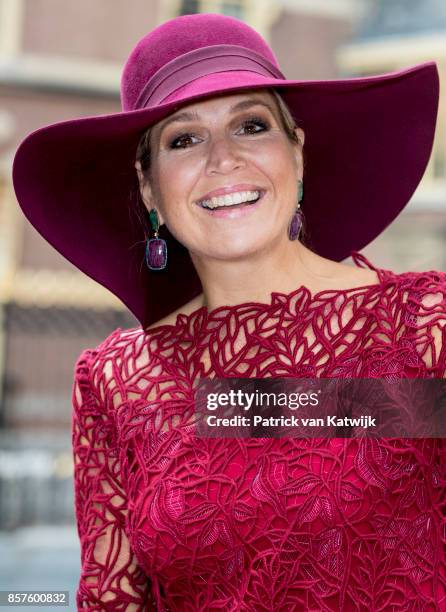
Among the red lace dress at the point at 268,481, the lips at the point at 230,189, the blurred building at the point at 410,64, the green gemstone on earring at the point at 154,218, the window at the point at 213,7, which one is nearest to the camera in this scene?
the red lace dress at the point at 268,481

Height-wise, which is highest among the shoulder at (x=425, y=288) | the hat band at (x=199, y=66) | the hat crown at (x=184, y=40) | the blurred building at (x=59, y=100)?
the blurred building at (x=59, y=100)

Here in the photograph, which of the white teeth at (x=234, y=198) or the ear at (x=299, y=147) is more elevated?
the ear at (x=299, y=147)

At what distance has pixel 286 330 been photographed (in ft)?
5.19

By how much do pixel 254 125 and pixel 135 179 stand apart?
0.34m

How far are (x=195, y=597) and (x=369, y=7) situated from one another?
1238 centimetres

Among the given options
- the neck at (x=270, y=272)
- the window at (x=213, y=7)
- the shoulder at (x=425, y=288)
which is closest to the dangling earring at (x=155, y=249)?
the neck at (x=270, y=272)

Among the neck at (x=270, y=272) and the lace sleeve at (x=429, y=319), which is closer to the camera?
the lace sleeve at (x=429, y=319)

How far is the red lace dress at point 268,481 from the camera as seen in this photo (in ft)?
4.58

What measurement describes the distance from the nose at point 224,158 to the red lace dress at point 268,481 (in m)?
0.25

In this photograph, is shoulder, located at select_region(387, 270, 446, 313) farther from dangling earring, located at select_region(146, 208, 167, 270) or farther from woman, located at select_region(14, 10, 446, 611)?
dangling earring, located at select_region(146, 208, 167, 270)

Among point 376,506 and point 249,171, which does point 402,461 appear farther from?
point 249,171

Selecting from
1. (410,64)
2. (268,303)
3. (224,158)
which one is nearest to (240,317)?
(268,303)

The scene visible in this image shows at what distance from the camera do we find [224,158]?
1533 millimetres

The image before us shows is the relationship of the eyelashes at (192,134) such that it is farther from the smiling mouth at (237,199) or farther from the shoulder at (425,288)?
the shoulder at (425,288)
